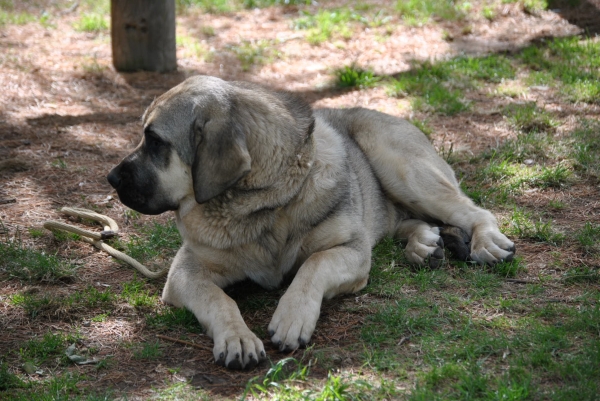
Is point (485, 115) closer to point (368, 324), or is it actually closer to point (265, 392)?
point (368, 324)

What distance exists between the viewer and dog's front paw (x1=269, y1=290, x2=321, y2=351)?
150 inches

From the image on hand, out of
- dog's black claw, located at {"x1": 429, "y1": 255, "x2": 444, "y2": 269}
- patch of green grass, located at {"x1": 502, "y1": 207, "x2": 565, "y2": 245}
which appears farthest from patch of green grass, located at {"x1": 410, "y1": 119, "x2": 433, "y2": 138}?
dog's black claw, located at {"x1": 429, "y1": 255, "x2": 444, "y2": 269}

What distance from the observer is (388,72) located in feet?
29.2

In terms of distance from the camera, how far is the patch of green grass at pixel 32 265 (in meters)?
4.84

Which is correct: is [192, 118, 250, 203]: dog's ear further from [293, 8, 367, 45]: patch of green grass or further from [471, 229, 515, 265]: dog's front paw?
[293, 8, 367, 45]: patch of green grass

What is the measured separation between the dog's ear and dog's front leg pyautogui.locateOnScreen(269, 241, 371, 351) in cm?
69

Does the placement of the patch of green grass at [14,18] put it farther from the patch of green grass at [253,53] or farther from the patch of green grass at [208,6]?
the patch of green grass at [253,53]

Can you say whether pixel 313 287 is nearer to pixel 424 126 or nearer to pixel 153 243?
pixel 153 243

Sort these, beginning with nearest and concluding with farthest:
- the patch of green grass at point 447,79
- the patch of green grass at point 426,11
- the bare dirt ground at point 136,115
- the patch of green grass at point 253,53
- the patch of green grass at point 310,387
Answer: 1. the patch of green grass at point 310,387
2. the bare dirt ground at point 136,115
3. the patch of green grass at point 447,79
4. the patch of green grass at point 253,53
5. the patch of green grass at point 426,11

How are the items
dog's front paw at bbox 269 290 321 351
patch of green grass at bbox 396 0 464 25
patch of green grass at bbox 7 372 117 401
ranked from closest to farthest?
patch of green grass at bbox 7 372 117 401, dog's front paw at bbox 269 290 321 351, patch of green grass at bbox 396 0 464 25

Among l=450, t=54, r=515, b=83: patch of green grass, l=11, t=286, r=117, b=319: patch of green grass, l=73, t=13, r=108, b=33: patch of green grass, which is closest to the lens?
l=11, t=286, r=117, b=319: patch of green grass

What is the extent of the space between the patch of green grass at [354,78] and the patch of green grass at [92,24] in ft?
13.3

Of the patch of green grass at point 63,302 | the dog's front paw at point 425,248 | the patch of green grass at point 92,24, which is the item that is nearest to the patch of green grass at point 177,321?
the patch of green grass at point 63,302

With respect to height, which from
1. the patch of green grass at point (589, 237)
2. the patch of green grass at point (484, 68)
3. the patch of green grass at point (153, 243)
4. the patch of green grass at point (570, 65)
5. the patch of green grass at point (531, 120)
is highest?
the patch of green grass at point (570, 65)
